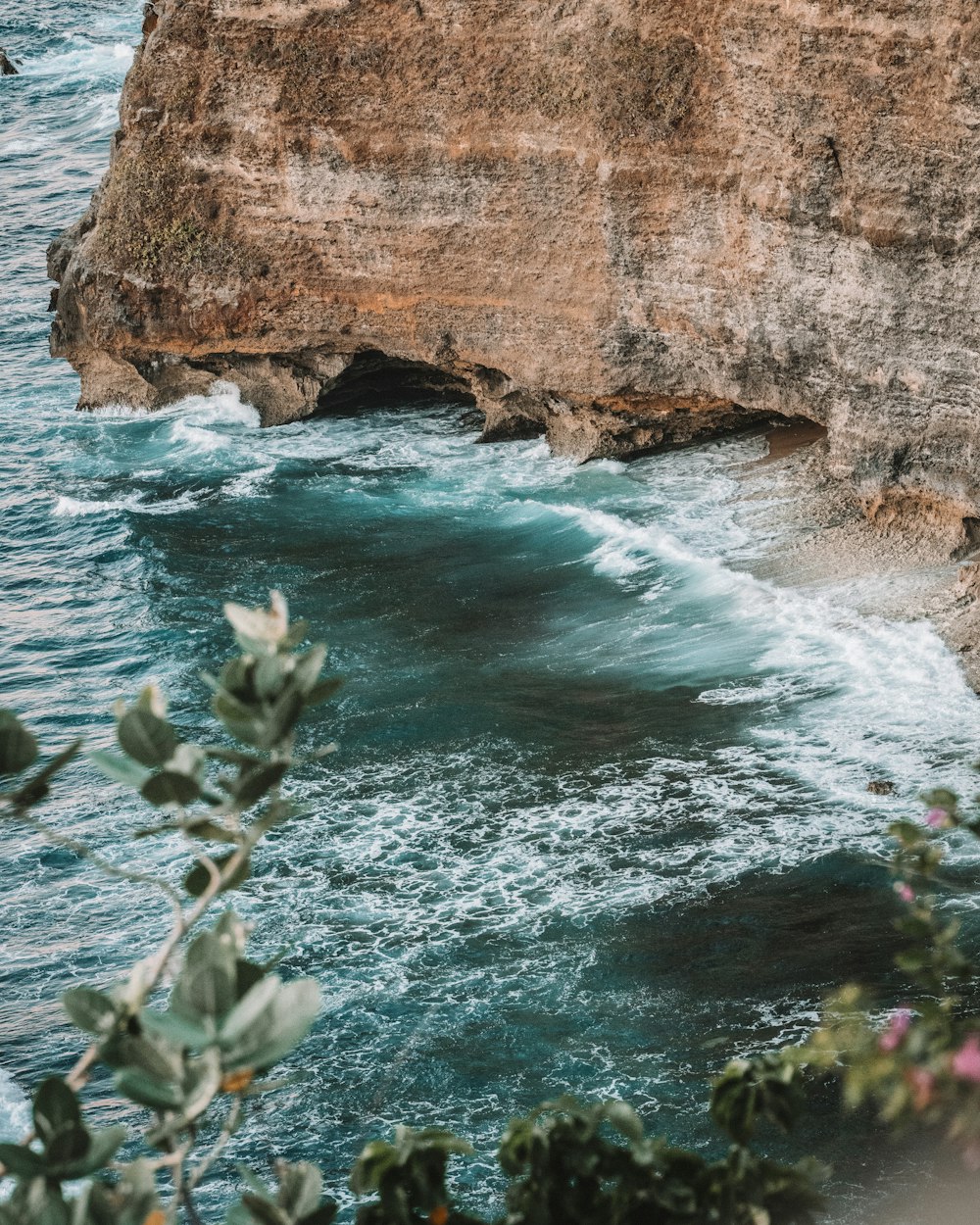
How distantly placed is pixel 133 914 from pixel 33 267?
18.7 meters

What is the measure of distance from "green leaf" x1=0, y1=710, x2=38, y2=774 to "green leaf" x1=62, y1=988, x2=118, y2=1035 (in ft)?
1.48

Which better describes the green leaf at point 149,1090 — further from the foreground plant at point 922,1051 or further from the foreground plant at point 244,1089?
the foreground plant at point 922,1051

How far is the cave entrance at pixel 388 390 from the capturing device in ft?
64.5

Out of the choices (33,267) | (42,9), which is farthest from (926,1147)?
(42,9)

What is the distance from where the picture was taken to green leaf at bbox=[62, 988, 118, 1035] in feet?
9.32

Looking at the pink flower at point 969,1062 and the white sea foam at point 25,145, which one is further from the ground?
the white sea foam at point 25,145

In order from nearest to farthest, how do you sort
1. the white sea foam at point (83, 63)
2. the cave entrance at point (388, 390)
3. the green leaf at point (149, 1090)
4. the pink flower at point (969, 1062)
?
the pink flower at point (969, 1062), the green leaf at point (149, 1090), the cave entrance at point (388, 390), the white sea foam at point (83, 63)

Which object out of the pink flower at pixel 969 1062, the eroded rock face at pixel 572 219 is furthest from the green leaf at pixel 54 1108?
the eroded rock face at pixel 572 219

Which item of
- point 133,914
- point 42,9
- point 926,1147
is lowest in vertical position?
point 133,914

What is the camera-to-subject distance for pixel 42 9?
42.6 m

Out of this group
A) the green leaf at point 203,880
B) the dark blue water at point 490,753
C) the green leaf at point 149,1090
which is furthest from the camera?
the dark blue water at point 490,753

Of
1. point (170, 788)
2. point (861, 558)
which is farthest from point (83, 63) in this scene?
point (170, 788)

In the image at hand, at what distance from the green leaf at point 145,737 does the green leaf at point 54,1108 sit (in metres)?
0.63

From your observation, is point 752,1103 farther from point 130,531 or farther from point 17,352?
point 17,352
